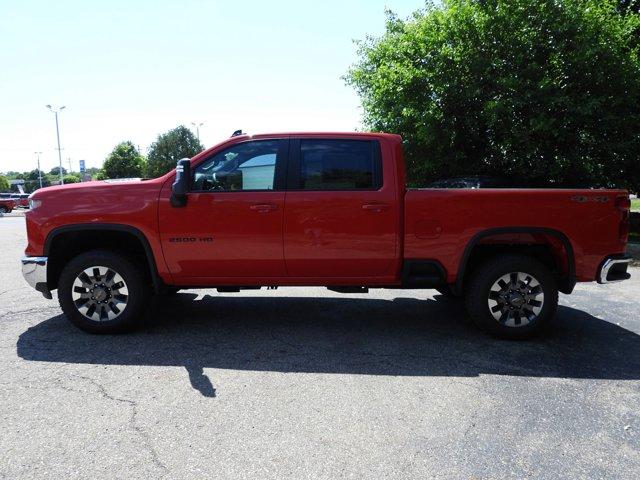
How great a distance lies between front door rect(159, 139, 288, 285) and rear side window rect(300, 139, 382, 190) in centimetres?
25

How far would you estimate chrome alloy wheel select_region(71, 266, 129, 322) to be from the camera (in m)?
4.81

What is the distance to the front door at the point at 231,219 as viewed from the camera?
184 inches

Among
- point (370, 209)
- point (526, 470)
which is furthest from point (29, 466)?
point (370, 209)

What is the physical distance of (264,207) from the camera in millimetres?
4645

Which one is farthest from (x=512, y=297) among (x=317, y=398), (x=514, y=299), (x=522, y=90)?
(x=522, y=90)

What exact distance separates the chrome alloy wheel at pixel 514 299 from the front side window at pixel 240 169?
7.89ft

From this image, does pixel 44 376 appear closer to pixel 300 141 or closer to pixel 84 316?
pixel 84 316

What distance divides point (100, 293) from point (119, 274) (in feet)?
0.92

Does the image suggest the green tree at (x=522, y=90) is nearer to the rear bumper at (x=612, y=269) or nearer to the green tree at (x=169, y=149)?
the rear bumper at (x=612, y=269)

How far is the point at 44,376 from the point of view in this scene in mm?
3832

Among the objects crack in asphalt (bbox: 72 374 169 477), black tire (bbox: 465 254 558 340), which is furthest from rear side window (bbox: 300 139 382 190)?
crack in asphalt (bbox: 72 374 169 477)

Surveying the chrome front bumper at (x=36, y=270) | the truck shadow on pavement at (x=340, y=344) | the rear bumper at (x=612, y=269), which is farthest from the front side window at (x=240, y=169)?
the rear bumper at (x=612, y=269)

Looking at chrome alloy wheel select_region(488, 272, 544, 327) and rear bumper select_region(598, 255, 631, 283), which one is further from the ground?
rear bumper select_region(598, 255, 631, 283)

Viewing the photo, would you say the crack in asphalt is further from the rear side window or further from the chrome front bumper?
the rear side window
